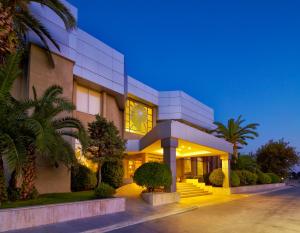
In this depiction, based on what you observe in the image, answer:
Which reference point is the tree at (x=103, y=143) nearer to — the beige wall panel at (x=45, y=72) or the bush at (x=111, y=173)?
the beige wall panel at (x=45, y=72)

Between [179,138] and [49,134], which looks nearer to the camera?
[49,134]

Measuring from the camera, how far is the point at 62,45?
20422 mm

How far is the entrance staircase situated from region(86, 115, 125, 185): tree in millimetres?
7360

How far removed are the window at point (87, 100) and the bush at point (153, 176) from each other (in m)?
9.10

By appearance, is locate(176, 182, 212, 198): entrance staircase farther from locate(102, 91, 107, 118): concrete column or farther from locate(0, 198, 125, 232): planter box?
locate(0, 198, 125, 232): planter box

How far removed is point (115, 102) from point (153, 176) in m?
12.9

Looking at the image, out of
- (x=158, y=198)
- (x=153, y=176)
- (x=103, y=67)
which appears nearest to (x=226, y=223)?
(x=158, y=198)

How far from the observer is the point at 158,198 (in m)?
18.4

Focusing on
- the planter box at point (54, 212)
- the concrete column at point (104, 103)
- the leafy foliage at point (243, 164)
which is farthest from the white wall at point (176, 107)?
the planter box at point (54, 212)

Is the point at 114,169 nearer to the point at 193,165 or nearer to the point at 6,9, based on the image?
the point at 6,9

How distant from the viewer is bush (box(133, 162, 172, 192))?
1894 centimetres

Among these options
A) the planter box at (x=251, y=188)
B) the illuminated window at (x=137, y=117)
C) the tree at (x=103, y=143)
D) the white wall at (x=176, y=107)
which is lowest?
the planter box at (x=251, y=188)

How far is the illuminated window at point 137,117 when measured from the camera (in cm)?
3459

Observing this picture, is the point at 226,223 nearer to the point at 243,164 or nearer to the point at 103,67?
the point at 103,67
